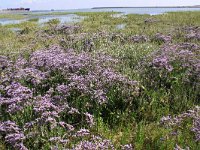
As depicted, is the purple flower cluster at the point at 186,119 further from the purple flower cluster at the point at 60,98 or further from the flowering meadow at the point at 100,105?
the purple flower cluster at the point at 60,98

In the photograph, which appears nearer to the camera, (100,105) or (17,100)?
(17,100)

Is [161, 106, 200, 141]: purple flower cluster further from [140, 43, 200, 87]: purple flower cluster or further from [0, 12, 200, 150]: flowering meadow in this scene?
[140, 43, 200, 87]: purple flower cluster

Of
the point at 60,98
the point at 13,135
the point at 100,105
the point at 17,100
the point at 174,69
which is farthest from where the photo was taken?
the point at 174,69

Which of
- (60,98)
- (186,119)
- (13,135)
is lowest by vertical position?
(186,119)

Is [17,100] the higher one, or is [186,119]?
[17,100]

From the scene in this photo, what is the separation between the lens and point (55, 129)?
5418mm

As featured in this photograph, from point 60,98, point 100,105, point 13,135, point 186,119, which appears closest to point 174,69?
point 186,119

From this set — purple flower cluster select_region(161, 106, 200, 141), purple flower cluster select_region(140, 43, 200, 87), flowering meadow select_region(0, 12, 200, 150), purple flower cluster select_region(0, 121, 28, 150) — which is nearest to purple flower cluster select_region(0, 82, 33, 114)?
flowering meadow select_region(0, 12, 200, 150)

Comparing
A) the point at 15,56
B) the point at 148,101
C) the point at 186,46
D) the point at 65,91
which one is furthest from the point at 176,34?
the point at 65,91

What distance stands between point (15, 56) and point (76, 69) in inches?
169

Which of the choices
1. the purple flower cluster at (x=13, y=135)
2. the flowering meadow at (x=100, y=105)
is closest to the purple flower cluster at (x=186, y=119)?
the flowering meadow at (x=100, y=105)

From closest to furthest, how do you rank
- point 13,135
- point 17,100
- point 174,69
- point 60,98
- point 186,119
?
point 13,135
point 17,100
point 186,119
point 60,98
point 174,69

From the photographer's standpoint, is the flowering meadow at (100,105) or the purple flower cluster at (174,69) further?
the purple flower cluster at (174,69)

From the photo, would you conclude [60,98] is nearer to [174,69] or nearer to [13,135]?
[13,135]
